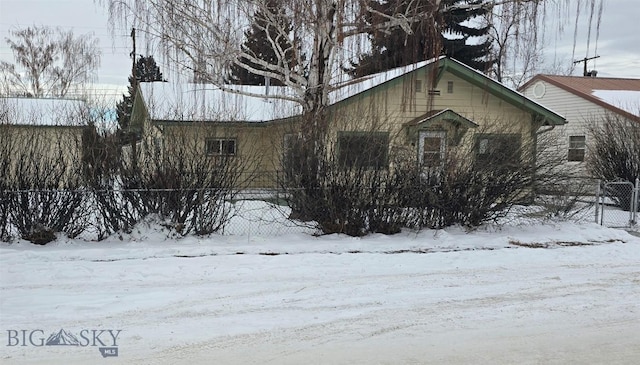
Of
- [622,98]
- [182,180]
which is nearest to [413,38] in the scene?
[182,180]

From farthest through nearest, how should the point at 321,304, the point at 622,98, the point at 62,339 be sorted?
the point at 622,98
the point at 321,304
the point at 62,339

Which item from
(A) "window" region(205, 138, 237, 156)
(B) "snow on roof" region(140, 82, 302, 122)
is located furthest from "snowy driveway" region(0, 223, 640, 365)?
(B) "snow on roof" region(140, 82, 302, 122)

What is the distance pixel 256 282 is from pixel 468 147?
16.5 ft

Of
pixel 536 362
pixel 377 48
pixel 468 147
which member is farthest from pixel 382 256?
pixel 377 48

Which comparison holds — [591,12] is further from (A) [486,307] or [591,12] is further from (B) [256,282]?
(B) [256,282]

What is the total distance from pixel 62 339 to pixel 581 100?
73.7ft

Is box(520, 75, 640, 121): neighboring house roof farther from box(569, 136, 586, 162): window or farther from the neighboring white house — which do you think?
box(569, 136, 586, 162): window

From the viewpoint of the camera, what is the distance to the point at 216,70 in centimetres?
1069

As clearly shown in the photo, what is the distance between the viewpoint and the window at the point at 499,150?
30.7 ft

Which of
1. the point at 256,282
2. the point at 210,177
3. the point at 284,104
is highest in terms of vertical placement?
the point at 284,104

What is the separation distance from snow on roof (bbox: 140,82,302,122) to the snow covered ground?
2.20 m

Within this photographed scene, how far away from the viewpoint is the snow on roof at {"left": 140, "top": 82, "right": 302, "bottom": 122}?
9.30 meters

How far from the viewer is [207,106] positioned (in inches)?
386

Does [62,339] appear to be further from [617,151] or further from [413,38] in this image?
[617,151]
